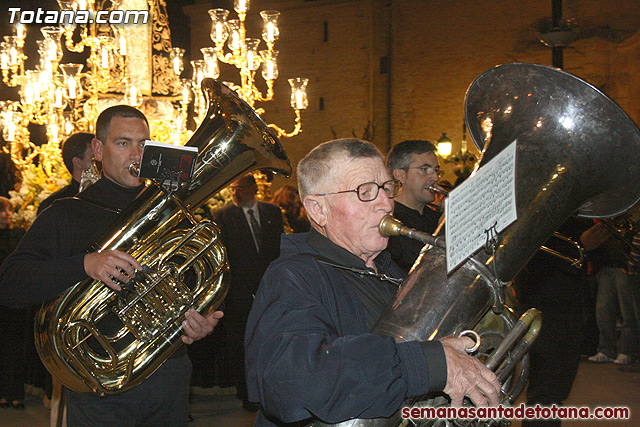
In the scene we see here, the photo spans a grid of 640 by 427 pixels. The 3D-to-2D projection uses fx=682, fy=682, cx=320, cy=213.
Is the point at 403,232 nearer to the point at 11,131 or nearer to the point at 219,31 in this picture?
the point at 219,31

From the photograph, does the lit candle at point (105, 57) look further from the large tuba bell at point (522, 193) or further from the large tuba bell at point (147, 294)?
the large tuba bell at point (522, 193)

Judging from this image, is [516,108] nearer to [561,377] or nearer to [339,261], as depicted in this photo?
[339,261]

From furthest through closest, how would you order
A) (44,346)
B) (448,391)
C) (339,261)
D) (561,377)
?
(561,377), (44,346), (339,261), (448,391)

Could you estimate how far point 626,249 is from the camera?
21.5 feet

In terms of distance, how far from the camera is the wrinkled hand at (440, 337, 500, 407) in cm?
166

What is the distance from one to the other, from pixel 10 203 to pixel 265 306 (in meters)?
4.57

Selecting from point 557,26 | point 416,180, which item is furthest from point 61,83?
point 557,26

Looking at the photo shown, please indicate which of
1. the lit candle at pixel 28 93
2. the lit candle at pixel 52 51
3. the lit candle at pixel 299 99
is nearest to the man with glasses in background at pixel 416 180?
the lit candle at pixel 299 99

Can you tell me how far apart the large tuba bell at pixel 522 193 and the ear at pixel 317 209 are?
0.37 m

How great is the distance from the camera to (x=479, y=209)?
169 centimetres

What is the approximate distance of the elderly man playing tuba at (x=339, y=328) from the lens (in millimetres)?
1625

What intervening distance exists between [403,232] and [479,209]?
24 cm

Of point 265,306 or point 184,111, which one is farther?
point 184,111

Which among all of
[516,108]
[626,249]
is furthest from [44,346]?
[626,249]
